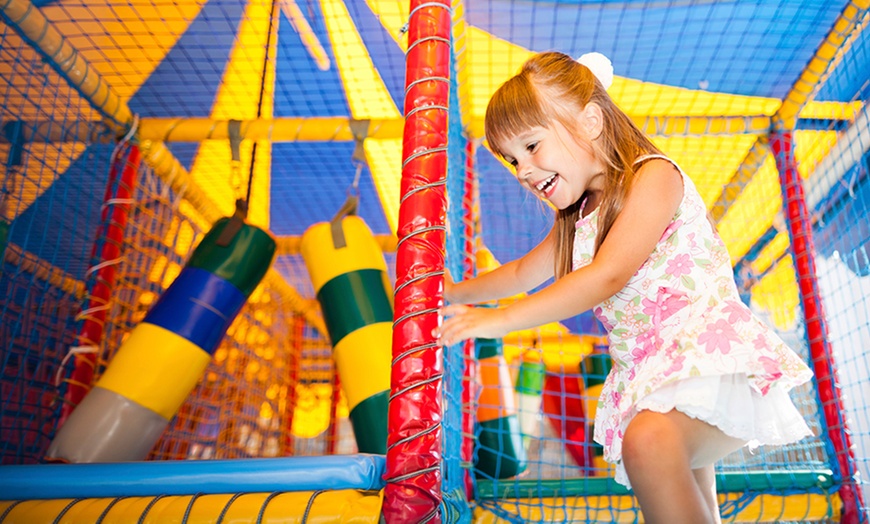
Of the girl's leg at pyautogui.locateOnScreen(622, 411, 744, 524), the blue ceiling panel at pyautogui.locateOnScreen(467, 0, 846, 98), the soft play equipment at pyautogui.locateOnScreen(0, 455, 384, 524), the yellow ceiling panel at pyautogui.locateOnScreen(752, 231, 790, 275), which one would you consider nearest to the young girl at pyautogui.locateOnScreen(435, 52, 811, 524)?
the girl's leg at pyautogui.locateOnScreen(622, 411, 744, 524)

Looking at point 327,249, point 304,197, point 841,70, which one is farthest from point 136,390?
point 841,70

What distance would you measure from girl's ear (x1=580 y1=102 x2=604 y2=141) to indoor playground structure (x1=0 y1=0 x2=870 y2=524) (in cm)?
21

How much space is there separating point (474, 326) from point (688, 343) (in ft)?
0.90

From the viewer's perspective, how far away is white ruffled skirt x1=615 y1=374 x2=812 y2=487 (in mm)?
750

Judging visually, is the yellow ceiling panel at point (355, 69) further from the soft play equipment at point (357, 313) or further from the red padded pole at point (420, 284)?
the red padded pole at point (420, 284)

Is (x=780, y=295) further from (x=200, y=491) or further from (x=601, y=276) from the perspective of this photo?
(x=200, y=491)

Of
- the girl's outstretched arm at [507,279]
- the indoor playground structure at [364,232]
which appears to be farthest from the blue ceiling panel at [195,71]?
the girl's outstretched arm at [507,279]

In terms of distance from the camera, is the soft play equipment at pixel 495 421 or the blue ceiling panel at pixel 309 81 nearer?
the soft play equipment at pixel 495 421

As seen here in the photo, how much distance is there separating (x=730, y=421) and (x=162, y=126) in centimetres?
164

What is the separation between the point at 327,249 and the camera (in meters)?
1.53

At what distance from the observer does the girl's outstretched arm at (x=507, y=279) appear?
3.40 feet

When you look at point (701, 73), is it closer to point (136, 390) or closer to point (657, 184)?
point (657, 184)

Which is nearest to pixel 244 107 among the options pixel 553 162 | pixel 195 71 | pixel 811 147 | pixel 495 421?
pixel 195 71

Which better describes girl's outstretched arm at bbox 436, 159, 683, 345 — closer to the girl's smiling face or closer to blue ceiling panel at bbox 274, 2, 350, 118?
the girl's smiling face
